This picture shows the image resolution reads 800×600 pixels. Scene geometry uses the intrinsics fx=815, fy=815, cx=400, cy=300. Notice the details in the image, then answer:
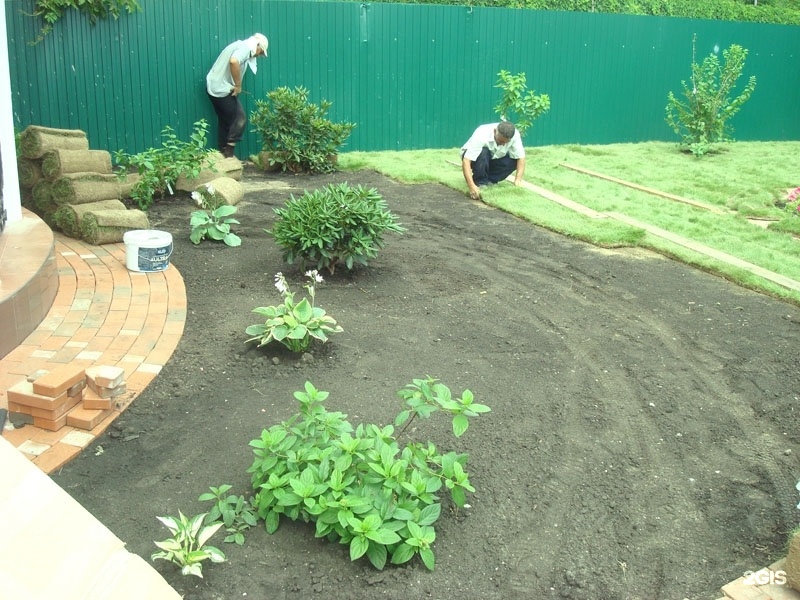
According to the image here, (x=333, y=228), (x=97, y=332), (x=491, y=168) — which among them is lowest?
(x=97, y=332)

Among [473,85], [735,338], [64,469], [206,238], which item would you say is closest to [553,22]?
[473,85]

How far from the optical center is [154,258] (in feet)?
19.6

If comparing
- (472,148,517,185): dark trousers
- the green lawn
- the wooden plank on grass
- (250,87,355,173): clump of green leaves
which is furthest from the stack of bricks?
the wooden plank on grass

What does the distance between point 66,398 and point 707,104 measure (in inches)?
→ 486

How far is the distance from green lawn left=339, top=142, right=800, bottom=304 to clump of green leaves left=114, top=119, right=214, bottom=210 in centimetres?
272

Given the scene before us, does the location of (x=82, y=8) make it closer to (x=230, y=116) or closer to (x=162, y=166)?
(x=230, y=116)

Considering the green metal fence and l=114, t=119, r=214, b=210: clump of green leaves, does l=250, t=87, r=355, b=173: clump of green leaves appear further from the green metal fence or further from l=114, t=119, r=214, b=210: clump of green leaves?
l=114, t=119, r=214, b=210: clump of green leaves

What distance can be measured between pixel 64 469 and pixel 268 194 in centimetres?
575

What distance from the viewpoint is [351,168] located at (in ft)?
34.8

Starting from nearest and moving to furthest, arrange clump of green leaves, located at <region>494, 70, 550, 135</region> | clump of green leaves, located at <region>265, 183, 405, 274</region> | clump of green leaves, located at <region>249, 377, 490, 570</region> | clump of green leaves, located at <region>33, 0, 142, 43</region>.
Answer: clump of green leaves, located at <region>249, 377, 490, 570</region> → clump of green leaves, located at <region>265, 183, 405, 274</region> → clump of green leaves, located at <region>33, 0, 142, 43</region> → clump of green leaves, located at <region>494, 70, 550, 135</region>

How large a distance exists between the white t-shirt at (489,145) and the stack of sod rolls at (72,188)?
151 inches

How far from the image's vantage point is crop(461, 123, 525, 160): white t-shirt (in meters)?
9.08

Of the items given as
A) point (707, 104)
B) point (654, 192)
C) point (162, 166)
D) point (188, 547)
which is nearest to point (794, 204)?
point (654, 192)

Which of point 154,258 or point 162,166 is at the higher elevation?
point 162,166
